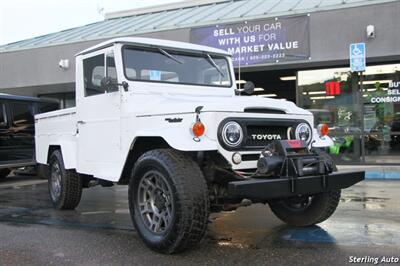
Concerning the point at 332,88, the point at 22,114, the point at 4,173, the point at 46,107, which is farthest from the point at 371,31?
the point at 4,173

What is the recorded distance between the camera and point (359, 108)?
14.5m

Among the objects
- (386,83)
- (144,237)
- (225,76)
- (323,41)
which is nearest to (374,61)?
(386,83)

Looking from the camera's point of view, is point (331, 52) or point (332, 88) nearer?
point (331, 52)

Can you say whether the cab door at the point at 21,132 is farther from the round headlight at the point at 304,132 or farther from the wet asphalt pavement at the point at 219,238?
the round headlight at the point at 304,132

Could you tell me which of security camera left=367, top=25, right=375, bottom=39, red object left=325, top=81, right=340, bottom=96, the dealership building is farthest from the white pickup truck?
red object left=325, top=81, right=340, bottom=96

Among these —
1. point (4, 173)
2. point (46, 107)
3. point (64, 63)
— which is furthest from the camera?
point (64, 63)

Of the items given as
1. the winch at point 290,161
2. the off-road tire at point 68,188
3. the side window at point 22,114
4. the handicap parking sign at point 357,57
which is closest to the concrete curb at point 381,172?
the handicap parking sign at point 357,57

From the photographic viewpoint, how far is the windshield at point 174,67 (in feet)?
20.8

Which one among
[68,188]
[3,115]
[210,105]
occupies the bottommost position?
[68,188]

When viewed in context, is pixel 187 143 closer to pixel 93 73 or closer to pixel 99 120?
pixel 99 120

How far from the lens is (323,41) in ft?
45.6

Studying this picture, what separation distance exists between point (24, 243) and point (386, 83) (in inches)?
447

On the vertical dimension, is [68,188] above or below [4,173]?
above

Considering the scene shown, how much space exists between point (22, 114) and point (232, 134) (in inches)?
366
